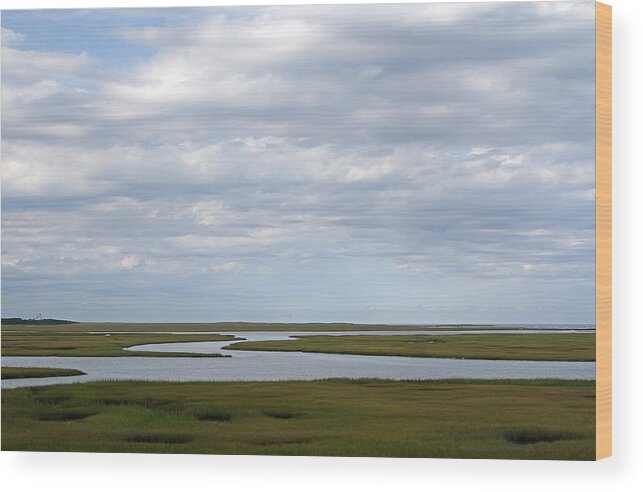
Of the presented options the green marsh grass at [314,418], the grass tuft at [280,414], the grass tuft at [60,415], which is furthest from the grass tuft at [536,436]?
the grass tuft at [60,415]

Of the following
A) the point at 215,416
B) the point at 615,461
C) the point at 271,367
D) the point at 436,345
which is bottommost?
the point at 615,461

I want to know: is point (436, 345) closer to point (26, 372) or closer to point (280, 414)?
point (280, 414)

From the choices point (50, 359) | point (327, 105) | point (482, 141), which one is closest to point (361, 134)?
point (327, 105)

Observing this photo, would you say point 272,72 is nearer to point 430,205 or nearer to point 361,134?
point 361,134

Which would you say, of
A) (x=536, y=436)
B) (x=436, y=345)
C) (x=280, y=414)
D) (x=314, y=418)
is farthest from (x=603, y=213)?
(x=280, y=414)

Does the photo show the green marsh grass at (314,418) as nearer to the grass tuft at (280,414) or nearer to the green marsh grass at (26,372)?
the grass tuft at (280,414)

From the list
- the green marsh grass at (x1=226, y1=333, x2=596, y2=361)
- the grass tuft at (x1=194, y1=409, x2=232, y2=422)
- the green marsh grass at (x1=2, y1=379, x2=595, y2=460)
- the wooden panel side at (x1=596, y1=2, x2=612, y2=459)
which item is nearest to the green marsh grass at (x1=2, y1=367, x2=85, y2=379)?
the green marsh grass at (x1=2, y1=379, x2=595, y2=460)
